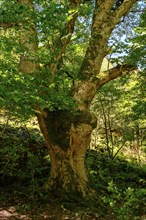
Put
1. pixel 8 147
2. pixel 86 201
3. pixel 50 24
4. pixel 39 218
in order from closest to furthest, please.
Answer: pixel 50 24
pixel 39 218
pixel 86 201
pixel 8 147

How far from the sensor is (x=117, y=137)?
14.1m

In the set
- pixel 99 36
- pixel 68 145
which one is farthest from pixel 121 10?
pixel 68 145

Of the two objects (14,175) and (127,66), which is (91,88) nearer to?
(127,66)

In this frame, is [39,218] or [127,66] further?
[127,66]

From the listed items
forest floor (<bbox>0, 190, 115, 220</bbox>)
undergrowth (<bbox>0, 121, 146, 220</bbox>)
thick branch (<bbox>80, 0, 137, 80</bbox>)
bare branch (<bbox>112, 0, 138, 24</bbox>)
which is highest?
bare branch (<bbox>112, 0, 138, 24</bbox>)

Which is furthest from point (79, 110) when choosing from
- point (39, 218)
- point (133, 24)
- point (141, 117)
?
point (133, 24)

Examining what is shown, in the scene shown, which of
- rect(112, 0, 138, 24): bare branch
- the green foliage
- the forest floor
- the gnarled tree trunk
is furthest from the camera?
the green foliage

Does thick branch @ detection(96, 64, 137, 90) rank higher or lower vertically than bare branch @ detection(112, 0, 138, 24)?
lower

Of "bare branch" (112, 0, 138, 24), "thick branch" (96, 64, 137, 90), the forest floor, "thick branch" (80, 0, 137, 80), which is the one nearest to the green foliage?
the forest floor

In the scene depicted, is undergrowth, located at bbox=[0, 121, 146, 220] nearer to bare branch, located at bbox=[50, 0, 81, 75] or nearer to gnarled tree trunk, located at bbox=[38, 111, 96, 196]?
gnarled tree trunk, located at bbox=[38, 111, 96, 196]

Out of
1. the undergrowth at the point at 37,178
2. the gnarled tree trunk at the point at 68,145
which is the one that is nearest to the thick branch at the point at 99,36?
the gnarled tree trunk at the point at 68,145

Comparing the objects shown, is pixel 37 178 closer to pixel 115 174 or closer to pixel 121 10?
pixel 115 174

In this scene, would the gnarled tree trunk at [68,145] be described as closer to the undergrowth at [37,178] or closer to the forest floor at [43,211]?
the undergrowth at [37,178]

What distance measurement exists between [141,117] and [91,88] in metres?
3.95
